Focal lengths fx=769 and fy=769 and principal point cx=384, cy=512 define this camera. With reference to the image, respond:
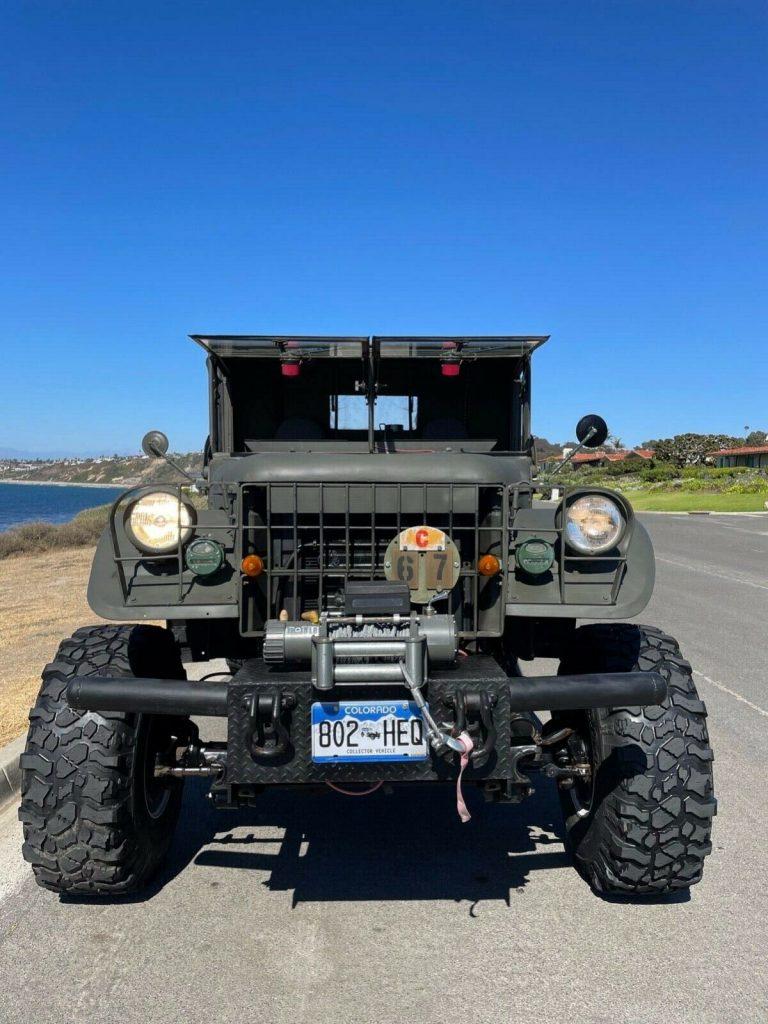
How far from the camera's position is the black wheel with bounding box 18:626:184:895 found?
3209 mm

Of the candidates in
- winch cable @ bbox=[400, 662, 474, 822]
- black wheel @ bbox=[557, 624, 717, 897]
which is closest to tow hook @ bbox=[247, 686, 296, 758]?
winch cable @ bbox=[400, 662, 474, 822]

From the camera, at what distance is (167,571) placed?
3.47 metres

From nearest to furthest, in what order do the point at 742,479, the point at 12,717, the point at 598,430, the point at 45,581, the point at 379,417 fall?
the point at 598,430
the point at 379,417
the point at 12,717
the point at 45,581
the point at 742,479

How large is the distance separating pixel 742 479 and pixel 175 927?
49315mm

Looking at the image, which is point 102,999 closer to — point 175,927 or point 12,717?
point 175,927

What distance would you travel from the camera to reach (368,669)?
106 inches

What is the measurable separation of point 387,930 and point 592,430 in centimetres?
258

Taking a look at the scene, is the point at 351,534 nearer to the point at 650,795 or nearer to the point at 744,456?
the point at 650,795

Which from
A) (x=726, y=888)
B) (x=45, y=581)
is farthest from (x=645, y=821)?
(x=45, y=581)

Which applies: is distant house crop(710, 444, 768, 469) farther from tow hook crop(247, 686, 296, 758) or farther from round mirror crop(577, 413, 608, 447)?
tow hook crop(247, 686, 296, 758)

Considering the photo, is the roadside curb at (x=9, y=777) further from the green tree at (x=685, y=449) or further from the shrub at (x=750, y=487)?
the green tree at (x=685, y=449)

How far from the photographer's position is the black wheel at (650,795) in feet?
10.5

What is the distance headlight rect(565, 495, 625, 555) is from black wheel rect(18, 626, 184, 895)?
2.09 m

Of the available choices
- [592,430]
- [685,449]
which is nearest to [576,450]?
[592,430]
